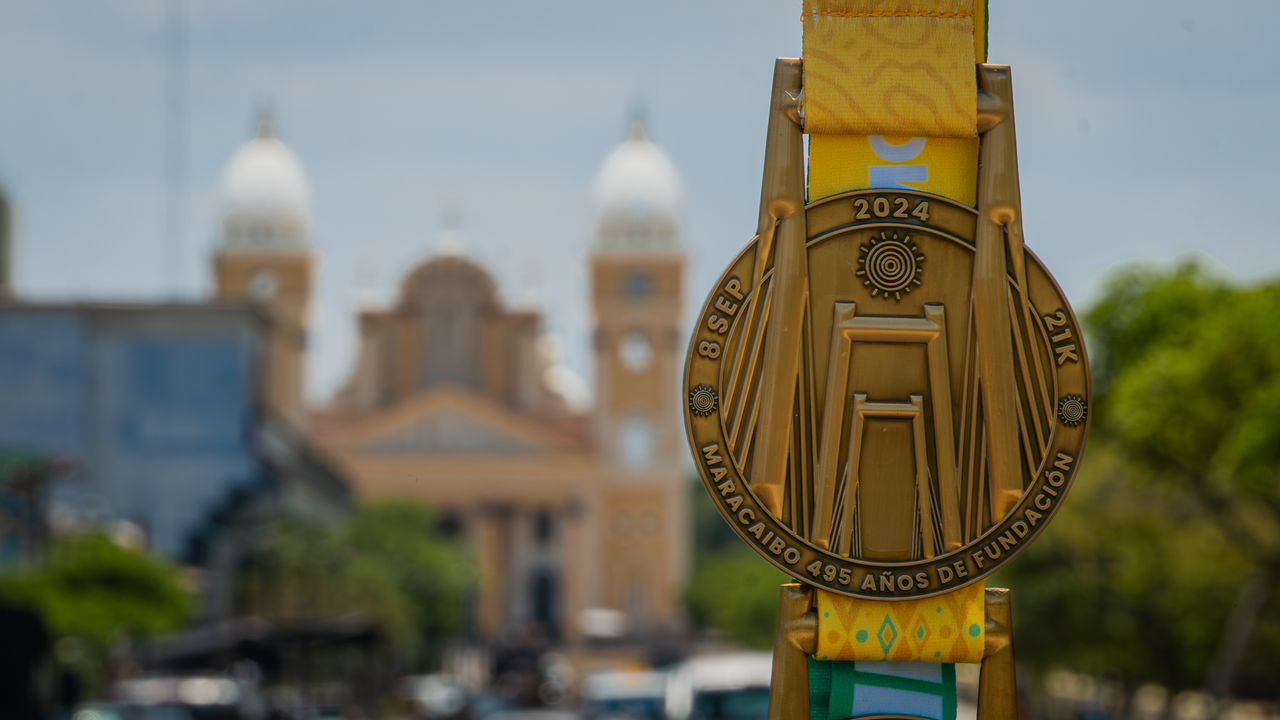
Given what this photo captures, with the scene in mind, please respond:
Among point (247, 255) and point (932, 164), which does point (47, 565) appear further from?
point (247, 255)

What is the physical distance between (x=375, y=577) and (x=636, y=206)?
4759 cm

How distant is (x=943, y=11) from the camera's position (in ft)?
30.2

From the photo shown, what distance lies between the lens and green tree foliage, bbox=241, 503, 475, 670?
5856cm

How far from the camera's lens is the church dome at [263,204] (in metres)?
111

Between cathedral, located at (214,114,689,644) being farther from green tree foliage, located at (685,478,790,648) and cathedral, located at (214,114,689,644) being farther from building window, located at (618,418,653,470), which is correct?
green tree foliage, located at (685,478,790,648)

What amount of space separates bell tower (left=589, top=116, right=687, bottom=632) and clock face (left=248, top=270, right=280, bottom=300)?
14.1m

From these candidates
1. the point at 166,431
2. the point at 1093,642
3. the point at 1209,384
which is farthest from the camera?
the point at 166,431

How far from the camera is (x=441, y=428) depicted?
110 meters

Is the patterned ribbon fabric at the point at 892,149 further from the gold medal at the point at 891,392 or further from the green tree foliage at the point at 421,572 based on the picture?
the green tree foliage at the point at 421,572

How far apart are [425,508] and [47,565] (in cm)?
4989

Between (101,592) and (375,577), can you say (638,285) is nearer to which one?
(375,577)

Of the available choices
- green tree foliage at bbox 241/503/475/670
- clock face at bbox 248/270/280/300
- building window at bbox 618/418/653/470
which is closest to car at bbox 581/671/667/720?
green tree foliage at bbox 241/503/475/670

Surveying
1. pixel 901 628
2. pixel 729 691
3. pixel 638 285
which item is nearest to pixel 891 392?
pixel 901 628

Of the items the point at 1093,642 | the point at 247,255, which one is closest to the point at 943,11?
the point at 1093,642
